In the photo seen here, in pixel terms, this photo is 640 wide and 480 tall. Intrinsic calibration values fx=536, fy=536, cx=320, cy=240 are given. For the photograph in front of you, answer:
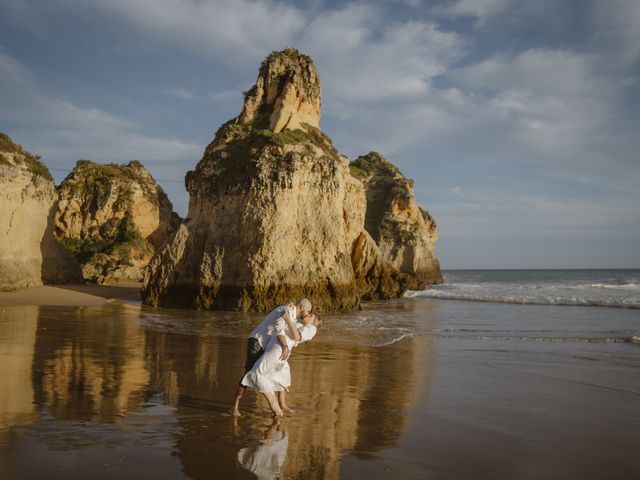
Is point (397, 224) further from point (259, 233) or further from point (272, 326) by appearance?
point (272, 326)

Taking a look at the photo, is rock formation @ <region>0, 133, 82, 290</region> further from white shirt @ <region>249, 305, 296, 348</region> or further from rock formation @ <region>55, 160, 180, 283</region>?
white shirt @ <region>249, 305, 296, 348</region>

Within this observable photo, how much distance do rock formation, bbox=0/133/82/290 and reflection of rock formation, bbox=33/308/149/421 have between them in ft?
37.1

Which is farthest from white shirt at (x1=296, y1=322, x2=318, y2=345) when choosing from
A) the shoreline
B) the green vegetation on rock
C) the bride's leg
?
the green vegetation on rock

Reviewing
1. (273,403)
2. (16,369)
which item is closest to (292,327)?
(273,403)

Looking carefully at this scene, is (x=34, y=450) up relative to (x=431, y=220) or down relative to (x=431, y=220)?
down

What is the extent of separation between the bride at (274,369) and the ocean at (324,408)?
1.21ft

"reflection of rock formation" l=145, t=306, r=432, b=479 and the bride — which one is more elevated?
the bride

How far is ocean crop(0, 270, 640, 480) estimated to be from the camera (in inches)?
185

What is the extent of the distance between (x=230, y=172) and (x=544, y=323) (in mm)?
13444

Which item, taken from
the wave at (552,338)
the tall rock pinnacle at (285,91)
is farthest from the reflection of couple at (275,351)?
the tall rock pinnacle at (285,91)

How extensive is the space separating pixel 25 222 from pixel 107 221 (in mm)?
15793

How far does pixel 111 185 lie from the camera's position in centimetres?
4062

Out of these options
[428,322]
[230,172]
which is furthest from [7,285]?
[428,322]

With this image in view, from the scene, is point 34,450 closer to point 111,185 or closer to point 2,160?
point 2,160
